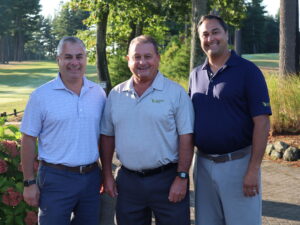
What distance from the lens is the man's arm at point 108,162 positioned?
12.1 feet

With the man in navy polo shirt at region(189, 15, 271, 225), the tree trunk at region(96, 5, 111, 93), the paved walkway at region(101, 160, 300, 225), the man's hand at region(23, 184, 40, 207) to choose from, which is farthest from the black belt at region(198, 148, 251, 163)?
the tree trunk at region(96, 5, 111, 93)

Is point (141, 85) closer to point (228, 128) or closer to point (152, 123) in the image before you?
point (152, 123)

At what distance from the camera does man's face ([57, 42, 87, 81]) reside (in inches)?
137

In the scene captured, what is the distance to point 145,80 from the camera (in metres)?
3.50

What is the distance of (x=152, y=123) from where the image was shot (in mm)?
3367

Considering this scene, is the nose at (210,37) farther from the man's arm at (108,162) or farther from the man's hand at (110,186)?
the man's hand at (110,186)

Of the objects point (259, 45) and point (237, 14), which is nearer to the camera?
point (237, 14)

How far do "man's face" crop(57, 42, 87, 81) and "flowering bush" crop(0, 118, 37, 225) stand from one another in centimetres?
147

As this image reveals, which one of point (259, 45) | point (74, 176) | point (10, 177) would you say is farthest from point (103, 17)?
point (259, 45)

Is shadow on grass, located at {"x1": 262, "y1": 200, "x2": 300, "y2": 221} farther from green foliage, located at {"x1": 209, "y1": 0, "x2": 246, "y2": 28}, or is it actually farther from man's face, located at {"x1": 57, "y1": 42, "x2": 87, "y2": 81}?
green foliage, located at {"x1": 209, "y1": 0, "x2": 246, "y2": 28}

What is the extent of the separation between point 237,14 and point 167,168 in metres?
14.7

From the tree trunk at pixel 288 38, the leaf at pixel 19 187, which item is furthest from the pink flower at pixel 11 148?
the tree trunk at pixel 288 38

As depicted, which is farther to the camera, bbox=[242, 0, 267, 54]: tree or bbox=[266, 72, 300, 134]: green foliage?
bbox=[242, 0, 267, 54]: tree

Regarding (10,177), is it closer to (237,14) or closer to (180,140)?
(180,140)
